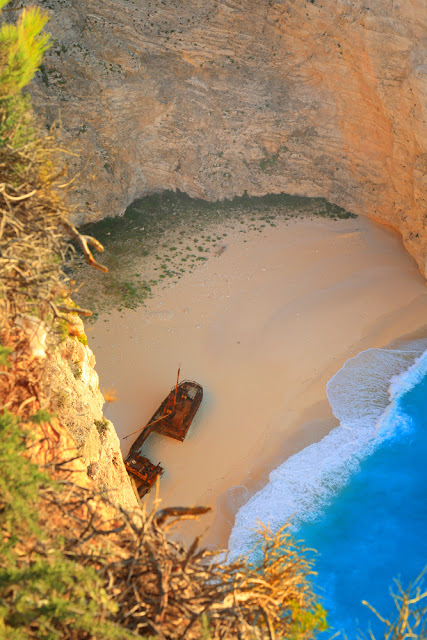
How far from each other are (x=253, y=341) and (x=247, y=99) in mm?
13449

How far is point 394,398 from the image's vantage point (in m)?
19.8

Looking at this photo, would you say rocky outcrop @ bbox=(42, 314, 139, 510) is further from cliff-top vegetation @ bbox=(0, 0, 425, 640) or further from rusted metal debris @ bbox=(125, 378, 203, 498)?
rusted metal debris @ bbox=(125, 378, 203, 498)

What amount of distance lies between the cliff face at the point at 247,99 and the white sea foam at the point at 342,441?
21.1 ft

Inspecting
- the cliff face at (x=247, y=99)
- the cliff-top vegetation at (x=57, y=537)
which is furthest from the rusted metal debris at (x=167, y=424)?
the cliff face at (x=247, y=99)

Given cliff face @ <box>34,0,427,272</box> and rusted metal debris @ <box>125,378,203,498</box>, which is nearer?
rusted metal debris @ <box>125,378,203,498</box>

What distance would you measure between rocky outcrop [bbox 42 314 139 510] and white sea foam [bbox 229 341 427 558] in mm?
6247

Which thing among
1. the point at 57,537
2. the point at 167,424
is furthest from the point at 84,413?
the point at 167,424

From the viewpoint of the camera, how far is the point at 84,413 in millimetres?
8625

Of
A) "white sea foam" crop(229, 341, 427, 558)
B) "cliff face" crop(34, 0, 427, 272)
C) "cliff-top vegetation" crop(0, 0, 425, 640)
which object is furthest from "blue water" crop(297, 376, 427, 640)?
"cliff face" crop(34, 0, 427, 272)

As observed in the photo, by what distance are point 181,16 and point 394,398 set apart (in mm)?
19662

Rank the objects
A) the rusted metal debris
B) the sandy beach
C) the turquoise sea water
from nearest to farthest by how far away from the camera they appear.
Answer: the turquoise sea water < the rusted metal debris < the sandy beach

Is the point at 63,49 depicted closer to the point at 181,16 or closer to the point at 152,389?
the point at 181,16

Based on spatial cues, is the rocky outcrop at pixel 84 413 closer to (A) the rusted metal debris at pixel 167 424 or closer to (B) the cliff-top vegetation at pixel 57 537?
(B) the cliff-top vegetation at pixel 57 537

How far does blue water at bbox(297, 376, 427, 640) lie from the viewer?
1476cm
